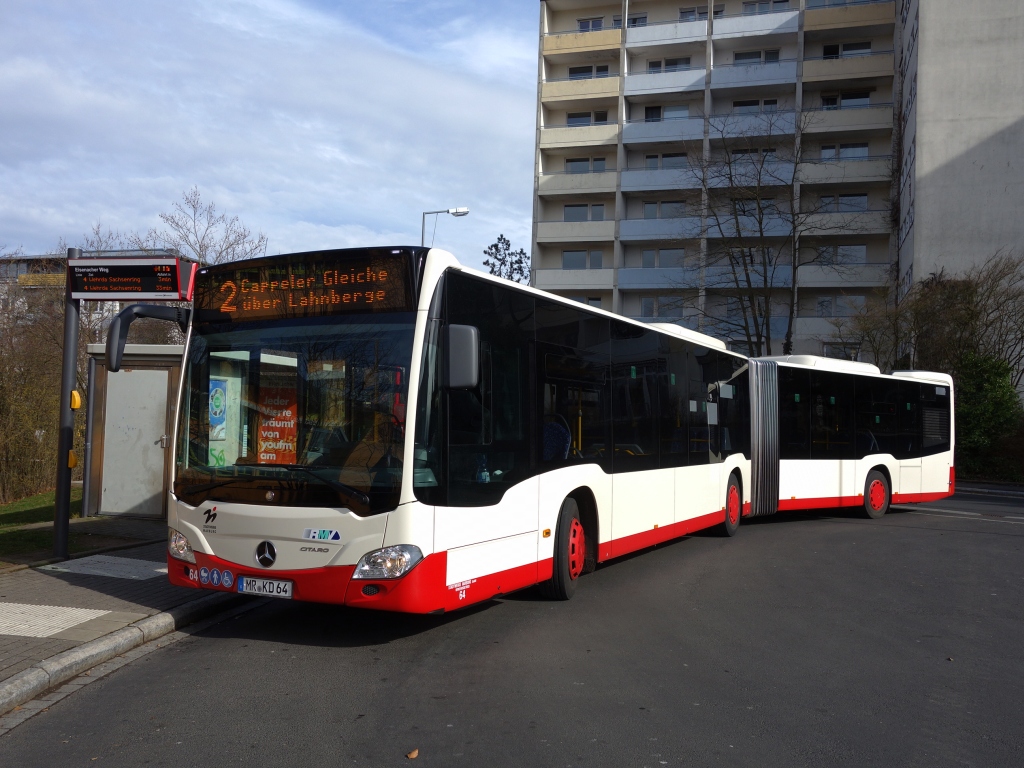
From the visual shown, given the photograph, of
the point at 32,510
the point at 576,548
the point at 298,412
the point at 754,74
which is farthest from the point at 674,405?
the point at 754,74

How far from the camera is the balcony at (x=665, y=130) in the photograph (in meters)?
54.7

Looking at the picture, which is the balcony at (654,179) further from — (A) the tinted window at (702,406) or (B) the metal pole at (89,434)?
(B) the metal pole at (89,434)

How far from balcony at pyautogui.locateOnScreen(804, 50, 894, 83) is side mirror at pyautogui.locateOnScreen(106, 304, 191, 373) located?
51878mm

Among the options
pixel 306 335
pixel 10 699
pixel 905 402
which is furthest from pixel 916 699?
pixel 905 402

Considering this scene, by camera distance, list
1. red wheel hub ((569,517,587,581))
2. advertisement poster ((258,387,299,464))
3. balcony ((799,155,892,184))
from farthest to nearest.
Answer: balcony ((799,155,892,184)) → red wheel hub ((569,517,587,581)) → advertisement poster ((258,387,299,464))

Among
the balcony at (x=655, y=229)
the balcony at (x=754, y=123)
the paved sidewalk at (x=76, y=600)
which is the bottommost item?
the paved sidewalk at (x=76, y=600)

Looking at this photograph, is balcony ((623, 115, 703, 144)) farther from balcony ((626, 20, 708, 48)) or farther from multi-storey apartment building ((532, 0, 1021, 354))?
balcony ((626, 20, 708, 48))

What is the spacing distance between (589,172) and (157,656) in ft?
174

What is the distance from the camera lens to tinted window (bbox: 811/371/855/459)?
54.1 feet

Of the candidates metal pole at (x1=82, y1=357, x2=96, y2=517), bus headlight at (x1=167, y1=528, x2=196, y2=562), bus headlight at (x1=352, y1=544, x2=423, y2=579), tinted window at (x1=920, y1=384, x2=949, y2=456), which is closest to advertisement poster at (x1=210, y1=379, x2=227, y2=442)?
bus headlight at (x1=167, y1=528, x2=196, y2=562)

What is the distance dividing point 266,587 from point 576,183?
5248 centimetres

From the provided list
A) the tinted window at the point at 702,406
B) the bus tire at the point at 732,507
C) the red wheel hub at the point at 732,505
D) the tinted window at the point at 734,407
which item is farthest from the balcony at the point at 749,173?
the tinted window at the point at 702,406

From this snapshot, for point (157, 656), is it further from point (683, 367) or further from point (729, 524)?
point (729, 524)

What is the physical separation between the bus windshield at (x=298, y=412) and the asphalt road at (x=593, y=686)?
1191 mm
